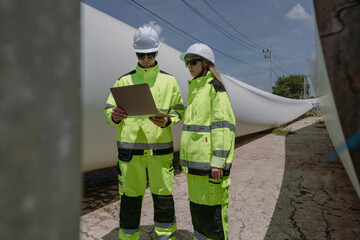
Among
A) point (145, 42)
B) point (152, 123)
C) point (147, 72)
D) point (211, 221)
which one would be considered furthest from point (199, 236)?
point (145, 42)

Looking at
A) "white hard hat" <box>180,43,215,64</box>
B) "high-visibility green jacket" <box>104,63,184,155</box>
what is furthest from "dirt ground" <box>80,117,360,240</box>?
"white hard hat" <box>180,43,215,64</box>

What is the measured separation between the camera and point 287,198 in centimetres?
294

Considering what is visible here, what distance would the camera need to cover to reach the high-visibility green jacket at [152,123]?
185cm

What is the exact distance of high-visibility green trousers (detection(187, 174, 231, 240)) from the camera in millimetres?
1662

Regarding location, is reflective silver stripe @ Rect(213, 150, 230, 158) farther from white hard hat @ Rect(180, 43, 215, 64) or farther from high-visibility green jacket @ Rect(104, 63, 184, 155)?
white hard hat @ Rect(180, 43, 215, 64)

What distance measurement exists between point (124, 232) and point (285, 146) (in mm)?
5327

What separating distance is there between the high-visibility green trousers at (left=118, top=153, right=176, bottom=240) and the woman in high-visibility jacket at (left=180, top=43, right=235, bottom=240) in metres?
0.20

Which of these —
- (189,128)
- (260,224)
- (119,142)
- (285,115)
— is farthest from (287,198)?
(285,115)

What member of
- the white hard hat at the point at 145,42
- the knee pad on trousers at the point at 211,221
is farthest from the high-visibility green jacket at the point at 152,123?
the knee pad on trousers at the point at 211,221

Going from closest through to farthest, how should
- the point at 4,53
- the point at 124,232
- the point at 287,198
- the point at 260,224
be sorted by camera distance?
the point at 4,53 < the point at 124,232 < the point at 260,224 < the point at 287,198

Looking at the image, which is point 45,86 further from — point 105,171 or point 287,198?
point 105,171

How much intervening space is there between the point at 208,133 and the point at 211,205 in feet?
1.57

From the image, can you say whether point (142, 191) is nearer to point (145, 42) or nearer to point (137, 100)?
point (137, 100)

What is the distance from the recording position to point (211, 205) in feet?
5.48
